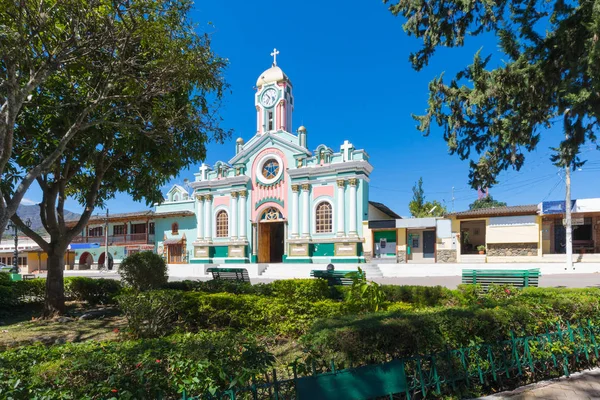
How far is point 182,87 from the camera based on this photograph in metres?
8.99

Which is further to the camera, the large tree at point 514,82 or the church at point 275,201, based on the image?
the church at point 275,201

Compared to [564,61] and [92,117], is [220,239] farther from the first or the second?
[564,61]

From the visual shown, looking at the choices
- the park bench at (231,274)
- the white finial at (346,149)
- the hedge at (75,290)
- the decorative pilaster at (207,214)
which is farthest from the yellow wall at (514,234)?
the hedge at (75,290)

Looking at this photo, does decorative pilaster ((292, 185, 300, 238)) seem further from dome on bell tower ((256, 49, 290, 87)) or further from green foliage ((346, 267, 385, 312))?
green foliage ((346, 267, 385, 312))

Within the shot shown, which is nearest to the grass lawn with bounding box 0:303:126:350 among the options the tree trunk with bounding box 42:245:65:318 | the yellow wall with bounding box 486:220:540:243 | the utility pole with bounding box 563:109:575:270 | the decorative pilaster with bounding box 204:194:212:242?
the tree trunk with bounding box 42:245:65:318

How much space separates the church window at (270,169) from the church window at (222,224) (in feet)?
16.3

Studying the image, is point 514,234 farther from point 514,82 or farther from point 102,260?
point 102,260

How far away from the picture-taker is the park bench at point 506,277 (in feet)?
38.2

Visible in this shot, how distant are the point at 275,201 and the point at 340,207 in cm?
543

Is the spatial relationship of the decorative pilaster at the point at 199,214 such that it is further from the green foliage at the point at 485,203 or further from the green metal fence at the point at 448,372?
the green foliage at the point at 485,203

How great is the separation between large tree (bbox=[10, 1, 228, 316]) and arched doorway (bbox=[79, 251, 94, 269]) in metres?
34.9

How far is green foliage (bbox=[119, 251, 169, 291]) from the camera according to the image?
11.6 metres

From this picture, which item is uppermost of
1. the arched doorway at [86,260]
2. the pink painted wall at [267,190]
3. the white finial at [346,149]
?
the white finial at [346,149]

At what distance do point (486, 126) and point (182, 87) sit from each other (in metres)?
8.03
